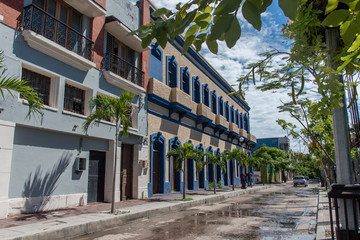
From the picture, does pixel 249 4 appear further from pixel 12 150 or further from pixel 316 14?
pixel 12 150

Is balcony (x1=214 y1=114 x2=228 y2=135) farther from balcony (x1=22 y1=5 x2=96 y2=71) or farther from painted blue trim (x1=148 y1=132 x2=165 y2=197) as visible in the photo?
balcony (x1=22 y1=5 x2=96 y2=71)

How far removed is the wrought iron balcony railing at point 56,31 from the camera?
9.89m

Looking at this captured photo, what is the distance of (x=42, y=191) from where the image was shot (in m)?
9.92

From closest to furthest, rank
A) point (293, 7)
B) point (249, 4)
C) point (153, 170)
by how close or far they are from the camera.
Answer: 1. point (293, 7)
2. point (249, 4)
3. point (153, 170)

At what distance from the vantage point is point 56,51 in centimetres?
1059

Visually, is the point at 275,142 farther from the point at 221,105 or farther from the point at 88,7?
the point at 88,7

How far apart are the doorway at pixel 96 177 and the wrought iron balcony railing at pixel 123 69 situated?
429 centimetres

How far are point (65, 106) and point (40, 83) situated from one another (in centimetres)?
133

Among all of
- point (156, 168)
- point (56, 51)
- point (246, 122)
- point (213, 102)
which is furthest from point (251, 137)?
point (56, 51)

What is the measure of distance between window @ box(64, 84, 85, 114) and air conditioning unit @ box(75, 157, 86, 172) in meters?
2.10

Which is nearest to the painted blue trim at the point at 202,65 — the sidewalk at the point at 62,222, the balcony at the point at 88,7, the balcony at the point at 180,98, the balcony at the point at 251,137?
the balcony at the point at 180,98

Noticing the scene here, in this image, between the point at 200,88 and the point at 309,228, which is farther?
the point at 200,88

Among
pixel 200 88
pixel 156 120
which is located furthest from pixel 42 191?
pixel 200 88

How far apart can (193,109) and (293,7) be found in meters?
20.6
